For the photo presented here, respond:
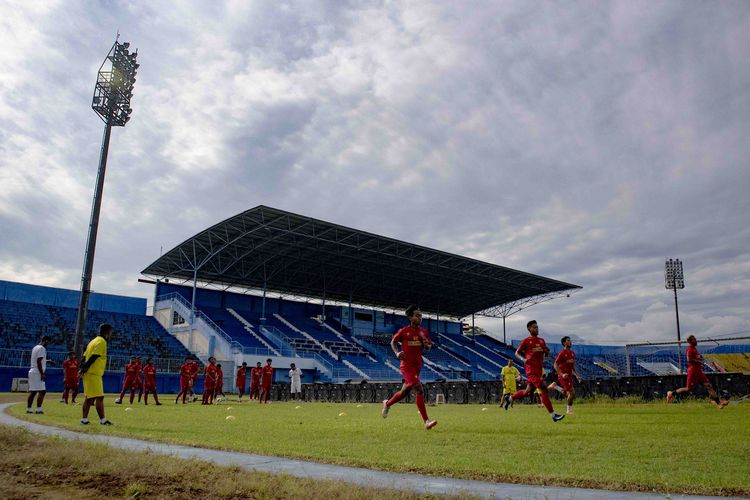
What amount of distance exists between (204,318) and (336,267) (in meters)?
13.3

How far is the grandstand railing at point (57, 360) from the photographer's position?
108 feet

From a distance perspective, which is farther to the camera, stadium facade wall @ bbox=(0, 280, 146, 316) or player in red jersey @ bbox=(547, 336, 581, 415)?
stadium facade wall @ bbox=(0, 280, 146, 316)

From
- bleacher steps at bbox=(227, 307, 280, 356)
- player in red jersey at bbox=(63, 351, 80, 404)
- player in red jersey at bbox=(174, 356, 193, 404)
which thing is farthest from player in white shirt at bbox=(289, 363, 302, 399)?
bleacher steps at bbox=(227, 307, 280, 356)

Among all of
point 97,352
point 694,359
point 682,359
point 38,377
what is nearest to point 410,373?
point 97,352

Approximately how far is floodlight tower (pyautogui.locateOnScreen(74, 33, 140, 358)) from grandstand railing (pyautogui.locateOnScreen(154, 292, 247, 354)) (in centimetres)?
1265

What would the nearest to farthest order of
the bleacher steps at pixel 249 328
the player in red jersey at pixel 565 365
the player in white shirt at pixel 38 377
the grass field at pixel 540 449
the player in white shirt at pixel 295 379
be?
the grass field at pixel 540 449, the player in white shirt at pixel 38 377, the player in red jersey at pixel 565 365, the player in white shirt at pixel 295 379, the bleacher steps at pixel 249 328

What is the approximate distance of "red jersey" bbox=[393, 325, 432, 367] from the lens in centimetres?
930

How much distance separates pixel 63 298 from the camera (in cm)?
4522

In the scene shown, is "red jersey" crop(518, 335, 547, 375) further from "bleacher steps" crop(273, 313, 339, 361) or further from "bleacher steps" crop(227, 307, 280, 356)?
"bleacher steps" crop(273, 313, 339, 361)

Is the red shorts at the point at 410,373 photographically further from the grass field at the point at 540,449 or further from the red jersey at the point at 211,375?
the red jersey at the point at 211,375

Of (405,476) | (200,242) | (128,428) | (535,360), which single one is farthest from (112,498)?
(200,242)

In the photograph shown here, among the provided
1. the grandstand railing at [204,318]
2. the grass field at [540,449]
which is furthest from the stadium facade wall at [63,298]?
the grass field at [540,449]

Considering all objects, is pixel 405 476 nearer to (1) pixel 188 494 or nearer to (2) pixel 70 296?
(1) pixel 188 494

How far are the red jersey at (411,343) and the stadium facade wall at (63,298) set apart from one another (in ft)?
143
